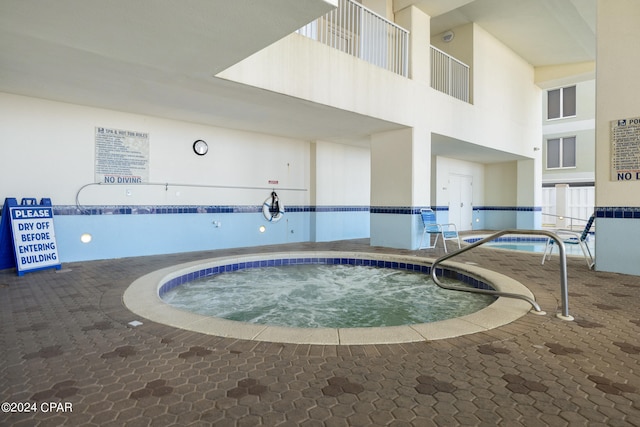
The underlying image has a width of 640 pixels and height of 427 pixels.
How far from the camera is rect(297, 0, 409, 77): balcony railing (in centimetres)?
593

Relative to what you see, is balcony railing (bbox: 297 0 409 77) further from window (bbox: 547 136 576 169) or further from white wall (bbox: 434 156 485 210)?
window (bbox: 547 136 576 169)

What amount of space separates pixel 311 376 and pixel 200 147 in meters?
5.42

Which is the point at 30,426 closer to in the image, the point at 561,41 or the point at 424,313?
the point at 424,313

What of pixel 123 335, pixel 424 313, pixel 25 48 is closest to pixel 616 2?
pixel 424 313

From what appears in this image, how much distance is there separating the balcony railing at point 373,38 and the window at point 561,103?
37.3 feet

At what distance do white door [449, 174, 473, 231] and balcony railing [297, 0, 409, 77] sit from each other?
5.11 meters

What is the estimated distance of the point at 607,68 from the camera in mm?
4414

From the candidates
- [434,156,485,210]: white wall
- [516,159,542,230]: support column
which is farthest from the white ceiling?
[516,159,542,230]: support column

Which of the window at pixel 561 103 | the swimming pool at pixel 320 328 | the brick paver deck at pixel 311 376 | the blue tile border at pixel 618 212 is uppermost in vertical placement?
the window at pixel 561 103

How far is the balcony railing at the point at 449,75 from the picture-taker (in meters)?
7.61

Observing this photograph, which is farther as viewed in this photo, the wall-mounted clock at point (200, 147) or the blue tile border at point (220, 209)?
the wall-mounted clock at point (200, 147)

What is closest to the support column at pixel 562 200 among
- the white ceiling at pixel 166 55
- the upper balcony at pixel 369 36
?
the white ceiling at pixel 166 55

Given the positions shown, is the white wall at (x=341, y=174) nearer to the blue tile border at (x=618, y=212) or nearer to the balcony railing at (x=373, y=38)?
the balcony railing at (x=373, y=38)

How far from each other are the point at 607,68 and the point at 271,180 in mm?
5604
